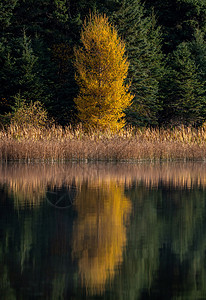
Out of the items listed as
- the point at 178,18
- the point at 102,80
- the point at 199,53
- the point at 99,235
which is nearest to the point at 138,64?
the point at 102,80

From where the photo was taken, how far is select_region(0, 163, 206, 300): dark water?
6.18m

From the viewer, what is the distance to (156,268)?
22.9ft

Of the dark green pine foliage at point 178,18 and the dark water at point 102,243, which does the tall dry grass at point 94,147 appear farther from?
the dark green pine foliage at point 178,18

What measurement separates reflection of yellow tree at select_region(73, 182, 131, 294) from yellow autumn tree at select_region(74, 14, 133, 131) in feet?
87.3

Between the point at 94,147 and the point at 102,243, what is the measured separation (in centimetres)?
2183

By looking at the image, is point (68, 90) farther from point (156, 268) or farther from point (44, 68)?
point (156, 268)

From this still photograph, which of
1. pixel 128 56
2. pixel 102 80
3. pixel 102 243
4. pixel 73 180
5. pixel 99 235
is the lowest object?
pixel 102 243

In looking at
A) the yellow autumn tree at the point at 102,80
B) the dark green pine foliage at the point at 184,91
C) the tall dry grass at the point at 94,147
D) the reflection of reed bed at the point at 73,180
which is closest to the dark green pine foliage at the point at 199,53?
the dark green pine foliage at the point at 184,91

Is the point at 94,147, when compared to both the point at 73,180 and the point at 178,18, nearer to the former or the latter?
the point at 73,180

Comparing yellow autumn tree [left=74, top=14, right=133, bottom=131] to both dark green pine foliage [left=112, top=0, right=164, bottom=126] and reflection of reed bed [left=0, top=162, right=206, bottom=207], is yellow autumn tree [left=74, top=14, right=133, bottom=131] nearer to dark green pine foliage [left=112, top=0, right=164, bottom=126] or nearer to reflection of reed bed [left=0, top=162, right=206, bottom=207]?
dark green pine foliage [left=112, top=0, right=164, bottom=126]

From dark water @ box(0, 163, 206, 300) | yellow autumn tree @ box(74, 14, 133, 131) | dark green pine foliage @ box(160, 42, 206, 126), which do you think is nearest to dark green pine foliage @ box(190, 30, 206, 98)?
dark green pine foliage @ box(160, 42, 206, 126)

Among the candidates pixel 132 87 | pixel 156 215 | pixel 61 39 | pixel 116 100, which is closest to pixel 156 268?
pixel 156 215

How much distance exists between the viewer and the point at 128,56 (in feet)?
149

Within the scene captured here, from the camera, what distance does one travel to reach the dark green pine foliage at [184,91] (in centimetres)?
4756
